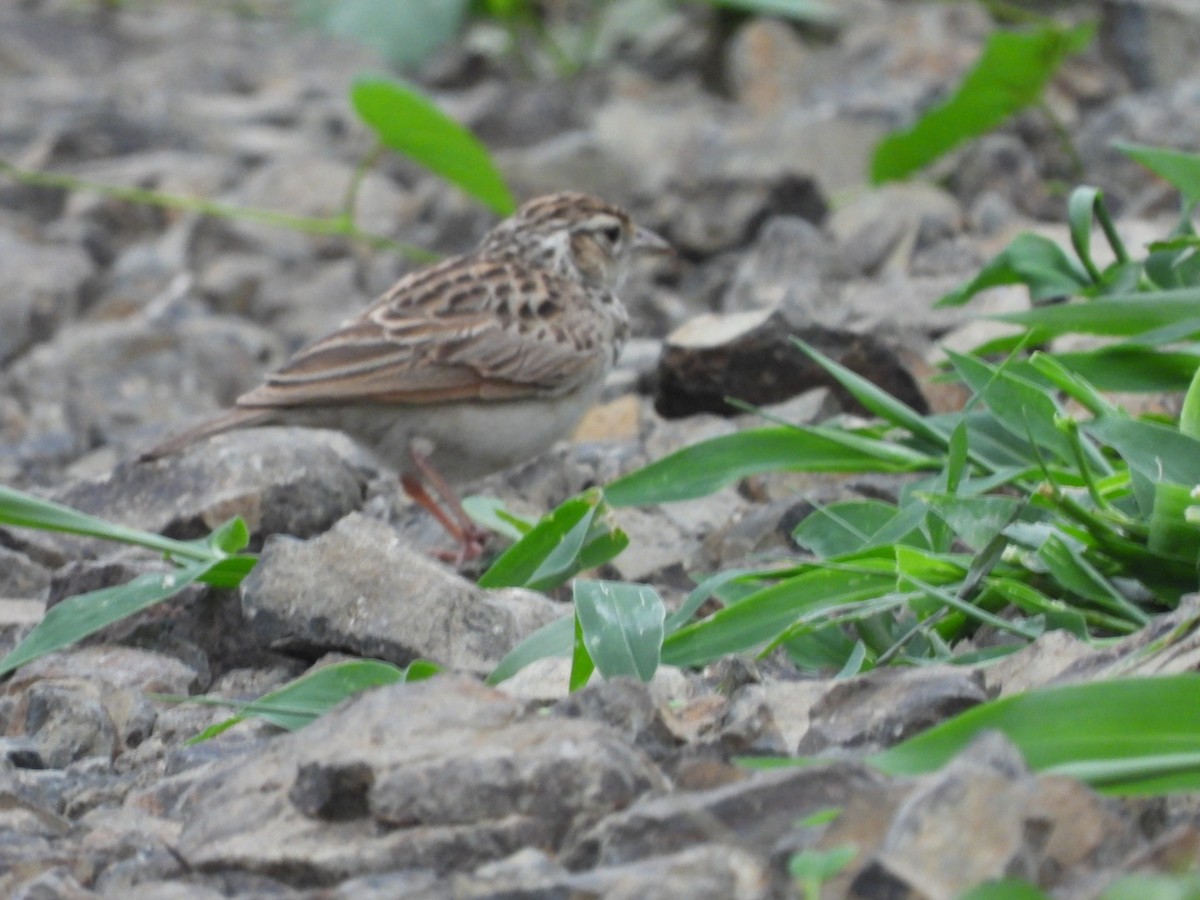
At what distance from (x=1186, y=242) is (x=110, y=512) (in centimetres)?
276

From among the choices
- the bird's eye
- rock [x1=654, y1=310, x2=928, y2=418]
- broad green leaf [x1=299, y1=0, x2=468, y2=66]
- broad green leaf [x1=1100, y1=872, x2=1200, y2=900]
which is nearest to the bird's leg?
rock [x1=654, y1=310, x2=928, y2=418]

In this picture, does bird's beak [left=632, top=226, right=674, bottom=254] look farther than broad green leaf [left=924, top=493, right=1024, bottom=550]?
Yes

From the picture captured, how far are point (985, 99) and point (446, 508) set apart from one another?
3.31 meters

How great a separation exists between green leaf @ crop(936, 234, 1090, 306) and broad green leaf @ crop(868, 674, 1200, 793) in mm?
2249

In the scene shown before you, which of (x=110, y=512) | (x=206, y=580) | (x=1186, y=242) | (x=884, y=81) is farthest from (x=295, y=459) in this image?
(x=884, y=81)

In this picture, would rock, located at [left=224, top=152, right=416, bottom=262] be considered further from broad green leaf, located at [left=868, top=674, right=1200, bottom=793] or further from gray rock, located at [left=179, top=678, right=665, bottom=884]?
broad green leaf, located at [left=868, top=674, right=1200, bottom=793]

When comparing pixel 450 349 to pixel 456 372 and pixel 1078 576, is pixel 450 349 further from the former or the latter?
pixel 1078 576

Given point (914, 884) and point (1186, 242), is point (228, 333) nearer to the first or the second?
point (1186, 242)

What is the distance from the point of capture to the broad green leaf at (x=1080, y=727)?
262 cm

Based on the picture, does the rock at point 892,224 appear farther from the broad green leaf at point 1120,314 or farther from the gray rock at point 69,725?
the gray rock at point 69,725

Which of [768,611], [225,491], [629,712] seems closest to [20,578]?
[225,491]

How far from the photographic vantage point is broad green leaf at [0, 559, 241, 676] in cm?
378

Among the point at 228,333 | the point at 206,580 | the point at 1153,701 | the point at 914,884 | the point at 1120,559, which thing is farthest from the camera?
the point at 228,333

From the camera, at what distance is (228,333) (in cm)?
822
